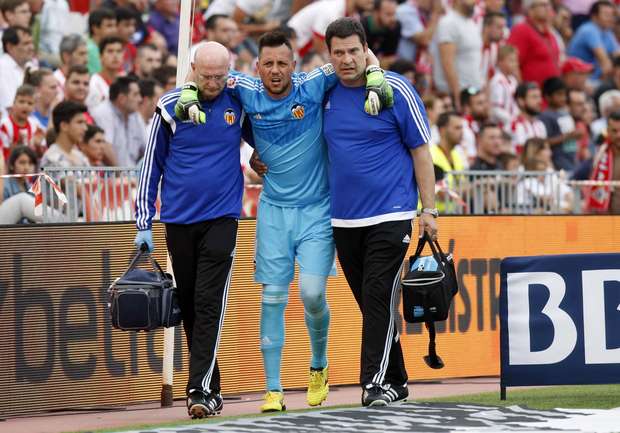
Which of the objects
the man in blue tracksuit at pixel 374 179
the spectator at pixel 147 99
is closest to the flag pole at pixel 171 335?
the man in blue tracksuit at pixel 374 179

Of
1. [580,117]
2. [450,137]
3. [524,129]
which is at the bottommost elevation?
[450,137]

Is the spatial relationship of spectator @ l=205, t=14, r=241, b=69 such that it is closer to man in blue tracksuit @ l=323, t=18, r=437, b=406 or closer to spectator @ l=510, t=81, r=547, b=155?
spectator @ l=510, t=81, r=547, b=155

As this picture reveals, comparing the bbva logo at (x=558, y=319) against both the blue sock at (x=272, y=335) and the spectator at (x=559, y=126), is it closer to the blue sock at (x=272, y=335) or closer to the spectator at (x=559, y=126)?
the blue sock at (x=272, y=335)

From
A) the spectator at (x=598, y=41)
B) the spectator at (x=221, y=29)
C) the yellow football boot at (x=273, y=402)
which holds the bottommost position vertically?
the yellow football boot at (x=273, y=402)

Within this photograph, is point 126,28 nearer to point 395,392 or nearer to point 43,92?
point 43,92

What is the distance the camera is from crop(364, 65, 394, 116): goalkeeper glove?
9.21m

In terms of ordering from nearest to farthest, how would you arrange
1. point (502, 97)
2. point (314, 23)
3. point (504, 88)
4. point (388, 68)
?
1. point (388, 68)
2. point (314, 23)
3. point (502, 97)
4. point (504, 88)

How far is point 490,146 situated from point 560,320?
702 centimetres

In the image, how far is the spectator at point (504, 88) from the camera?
20.0m

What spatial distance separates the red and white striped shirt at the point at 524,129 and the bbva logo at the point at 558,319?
31.4 ft

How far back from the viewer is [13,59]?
15148 mm

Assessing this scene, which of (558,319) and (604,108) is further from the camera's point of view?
(604,108)

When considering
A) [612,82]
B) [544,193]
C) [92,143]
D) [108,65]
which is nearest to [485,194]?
[544,193]

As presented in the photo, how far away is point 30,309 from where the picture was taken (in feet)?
34.1
